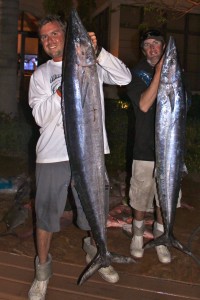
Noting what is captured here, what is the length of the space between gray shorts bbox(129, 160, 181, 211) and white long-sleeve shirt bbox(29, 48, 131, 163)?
0.93 meters

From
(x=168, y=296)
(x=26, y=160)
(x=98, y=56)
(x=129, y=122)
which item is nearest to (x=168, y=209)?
(x=168, y=296)

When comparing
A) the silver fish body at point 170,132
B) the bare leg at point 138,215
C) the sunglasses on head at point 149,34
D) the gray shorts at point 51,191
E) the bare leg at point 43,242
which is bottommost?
the bare leg at point 43,242

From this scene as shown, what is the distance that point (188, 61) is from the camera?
14.1 m

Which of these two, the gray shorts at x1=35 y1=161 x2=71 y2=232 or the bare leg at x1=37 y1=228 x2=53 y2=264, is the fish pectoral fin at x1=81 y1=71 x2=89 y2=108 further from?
the bare leg at x1=37 y1=228 x2=53 y2=264

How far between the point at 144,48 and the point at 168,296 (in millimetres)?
2186

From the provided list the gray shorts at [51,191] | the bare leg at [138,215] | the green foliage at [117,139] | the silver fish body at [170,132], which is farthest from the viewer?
the green foliage at [117,139]

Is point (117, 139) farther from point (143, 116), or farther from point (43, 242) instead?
point (43, 242)

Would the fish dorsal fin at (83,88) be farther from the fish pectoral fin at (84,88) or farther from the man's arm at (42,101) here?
the man's arm at (42,101)

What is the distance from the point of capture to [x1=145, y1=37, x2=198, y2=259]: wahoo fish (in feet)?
11.0

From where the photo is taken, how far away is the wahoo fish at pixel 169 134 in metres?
3.34

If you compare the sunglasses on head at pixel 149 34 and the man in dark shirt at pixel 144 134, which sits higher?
the sunglasses on head at pixel 149 34

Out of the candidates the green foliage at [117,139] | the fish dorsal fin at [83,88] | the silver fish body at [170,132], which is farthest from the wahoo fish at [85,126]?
the green foliage at [117,139]

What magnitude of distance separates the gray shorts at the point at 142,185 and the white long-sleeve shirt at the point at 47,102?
36.7 inches

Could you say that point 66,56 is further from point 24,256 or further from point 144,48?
point 24,256
